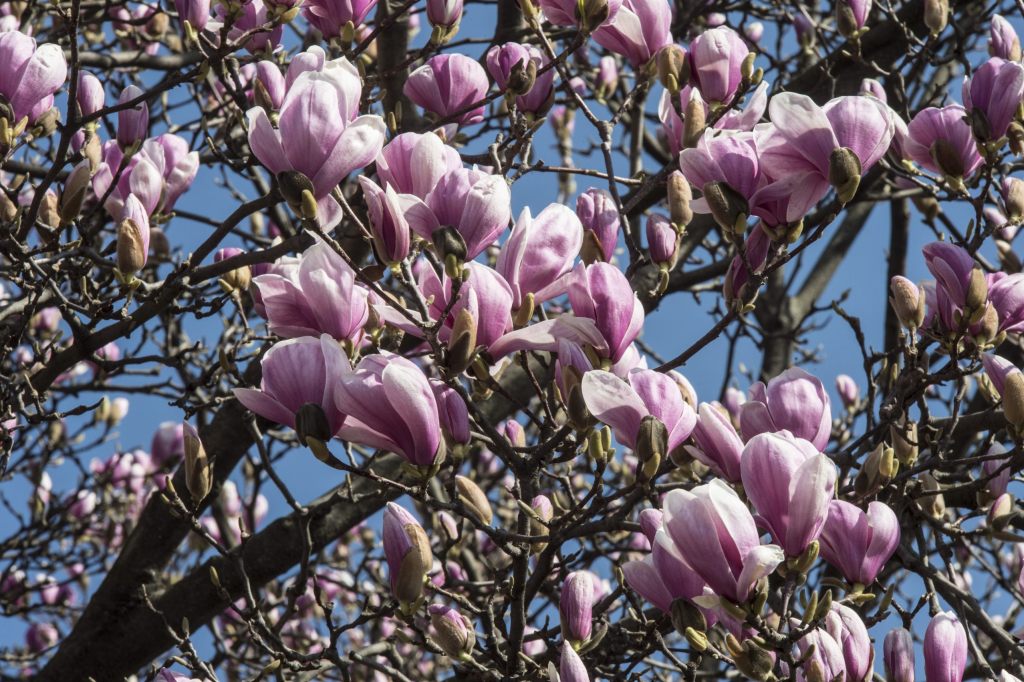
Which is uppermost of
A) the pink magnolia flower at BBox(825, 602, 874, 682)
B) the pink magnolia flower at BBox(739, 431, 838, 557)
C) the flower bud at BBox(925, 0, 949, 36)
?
the flower bud at BBox(925, 0, 949, 36)

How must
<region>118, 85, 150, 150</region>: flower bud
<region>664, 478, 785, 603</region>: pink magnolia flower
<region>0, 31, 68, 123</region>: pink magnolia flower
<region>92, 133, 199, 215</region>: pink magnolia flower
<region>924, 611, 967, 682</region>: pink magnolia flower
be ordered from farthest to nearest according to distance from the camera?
<region>118, 85, 150, 150</region>: flower bud < <region>92, 133, 199, 215</region>: pink magnolia flower < <region>0, 31, 68, 123</region>: pink magnolia flower < <region>924, 611, 967, 682</region>: pink magnolia flower < <region>664, 478, 785, 603</region>: pink magnolia flower

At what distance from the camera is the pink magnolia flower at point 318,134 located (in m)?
1.51

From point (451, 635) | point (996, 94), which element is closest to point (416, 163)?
point (451, 635)

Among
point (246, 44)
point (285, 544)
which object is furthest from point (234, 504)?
point (246, 44)

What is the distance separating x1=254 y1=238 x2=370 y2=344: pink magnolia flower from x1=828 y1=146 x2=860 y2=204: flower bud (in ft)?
2.50

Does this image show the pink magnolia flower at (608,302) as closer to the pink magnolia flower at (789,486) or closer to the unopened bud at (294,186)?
the pink magnolia flower at (789,486)

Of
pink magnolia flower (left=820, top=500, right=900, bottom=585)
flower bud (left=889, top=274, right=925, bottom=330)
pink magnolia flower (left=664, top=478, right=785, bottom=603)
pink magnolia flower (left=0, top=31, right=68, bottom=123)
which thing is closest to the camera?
pink magnolia flower (left=664, top=478, right=785, bottom=603)

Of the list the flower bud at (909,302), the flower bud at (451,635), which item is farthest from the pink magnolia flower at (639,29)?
the flower bud at (451,635)

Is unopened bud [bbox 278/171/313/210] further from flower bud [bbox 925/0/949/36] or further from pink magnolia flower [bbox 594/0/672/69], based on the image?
flower bud [bbox 925/0/949/36]

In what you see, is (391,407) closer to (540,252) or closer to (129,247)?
(540,252)

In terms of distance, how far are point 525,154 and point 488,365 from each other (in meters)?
0.94

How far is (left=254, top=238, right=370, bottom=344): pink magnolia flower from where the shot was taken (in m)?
1.64

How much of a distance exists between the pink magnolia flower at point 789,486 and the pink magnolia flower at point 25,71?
1764 millimetres

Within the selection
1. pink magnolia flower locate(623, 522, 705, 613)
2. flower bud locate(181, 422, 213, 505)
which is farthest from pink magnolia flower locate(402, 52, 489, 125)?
pink magnolia flower locate(623, 522, 705, 613)
